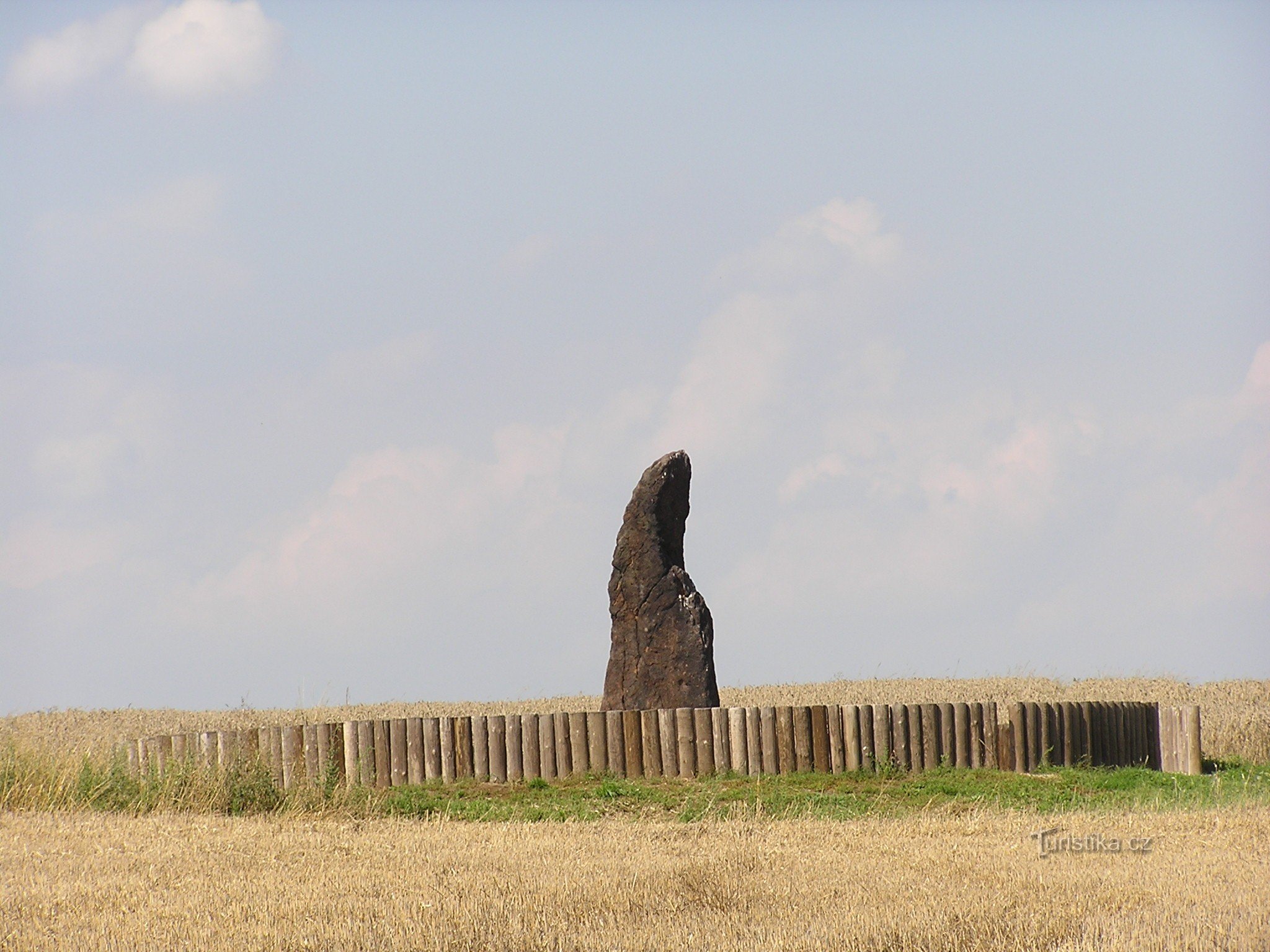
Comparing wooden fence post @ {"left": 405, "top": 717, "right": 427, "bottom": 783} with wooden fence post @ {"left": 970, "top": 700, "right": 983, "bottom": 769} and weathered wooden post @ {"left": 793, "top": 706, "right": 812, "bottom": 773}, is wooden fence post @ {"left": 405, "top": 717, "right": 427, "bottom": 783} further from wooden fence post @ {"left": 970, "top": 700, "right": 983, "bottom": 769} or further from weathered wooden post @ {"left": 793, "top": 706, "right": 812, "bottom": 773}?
wooden fence post @ {"left": 970, "top": 700, "right": 983, "bottom": 769}

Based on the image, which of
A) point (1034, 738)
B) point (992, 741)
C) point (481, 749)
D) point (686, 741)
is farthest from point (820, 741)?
point (481, 749)

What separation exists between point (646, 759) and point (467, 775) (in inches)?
77.9

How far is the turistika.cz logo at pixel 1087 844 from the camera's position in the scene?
10125 mm

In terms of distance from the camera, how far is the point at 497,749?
48.9 feet

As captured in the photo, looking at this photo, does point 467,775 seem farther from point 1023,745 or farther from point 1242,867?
point 1242,867

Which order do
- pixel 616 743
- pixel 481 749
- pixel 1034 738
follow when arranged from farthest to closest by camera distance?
pixel 1034 738, pixel 481 749, pixel 616 743

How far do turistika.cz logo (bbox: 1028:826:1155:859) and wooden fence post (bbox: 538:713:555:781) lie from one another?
5.66 m

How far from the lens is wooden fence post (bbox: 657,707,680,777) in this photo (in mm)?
14727

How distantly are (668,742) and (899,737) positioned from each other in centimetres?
256

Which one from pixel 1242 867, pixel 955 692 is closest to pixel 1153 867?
pixel 1242 867

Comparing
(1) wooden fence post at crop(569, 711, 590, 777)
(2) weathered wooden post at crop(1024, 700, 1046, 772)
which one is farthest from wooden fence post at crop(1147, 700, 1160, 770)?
(1) wooden fence post at crop(569, 711, 590, 777)

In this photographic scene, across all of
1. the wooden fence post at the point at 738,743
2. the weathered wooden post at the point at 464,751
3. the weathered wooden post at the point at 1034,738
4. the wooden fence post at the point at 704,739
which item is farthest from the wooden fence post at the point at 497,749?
the weathered wooden post at the point at 1034,738

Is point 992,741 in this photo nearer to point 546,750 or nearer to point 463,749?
point 546,750

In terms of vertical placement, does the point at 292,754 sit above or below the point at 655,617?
below
